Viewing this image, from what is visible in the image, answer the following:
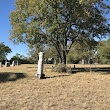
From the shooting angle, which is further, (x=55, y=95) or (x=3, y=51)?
(x=3, y=51)

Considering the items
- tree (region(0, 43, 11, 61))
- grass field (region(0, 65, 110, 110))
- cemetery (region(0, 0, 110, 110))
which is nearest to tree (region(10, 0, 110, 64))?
cemetery (region(0, 0, 110, 110))

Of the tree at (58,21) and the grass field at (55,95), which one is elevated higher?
the tree at (58,21)

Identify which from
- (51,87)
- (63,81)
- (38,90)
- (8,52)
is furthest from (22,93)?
(8,52)

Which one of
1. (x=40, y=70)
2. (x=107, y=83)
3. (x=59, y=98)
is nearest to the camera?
(x=59, y=98)

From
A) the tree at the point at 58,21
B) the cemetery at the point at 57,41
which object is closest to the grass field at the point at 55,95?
the cemetery at the point at 57,41

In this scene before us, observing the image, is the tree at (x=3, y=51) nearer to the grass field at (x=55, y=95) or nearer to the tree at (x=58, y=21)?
the tree at (x=58, y=21)

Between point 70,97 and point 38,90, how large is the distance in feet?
7.73

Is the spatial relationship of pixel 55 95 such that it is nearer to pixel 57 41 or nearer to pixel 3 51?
pixel 57 41

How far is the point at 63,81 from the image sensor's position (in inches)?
654

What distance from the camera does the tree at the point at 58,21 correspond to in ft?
74.2

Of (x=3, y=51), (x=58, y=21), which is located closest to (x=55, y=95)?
(x=58, y=21)

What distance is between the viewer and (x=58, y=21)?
22.4m

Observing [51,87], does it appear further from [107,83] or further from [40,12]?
[40,12]

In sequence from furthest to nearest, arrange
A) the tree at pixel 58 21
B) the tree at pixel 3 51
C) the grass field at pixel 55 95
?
the tree at pixel 3 51
the tree at pixel 58 21
the grass field at pixel 55 95
